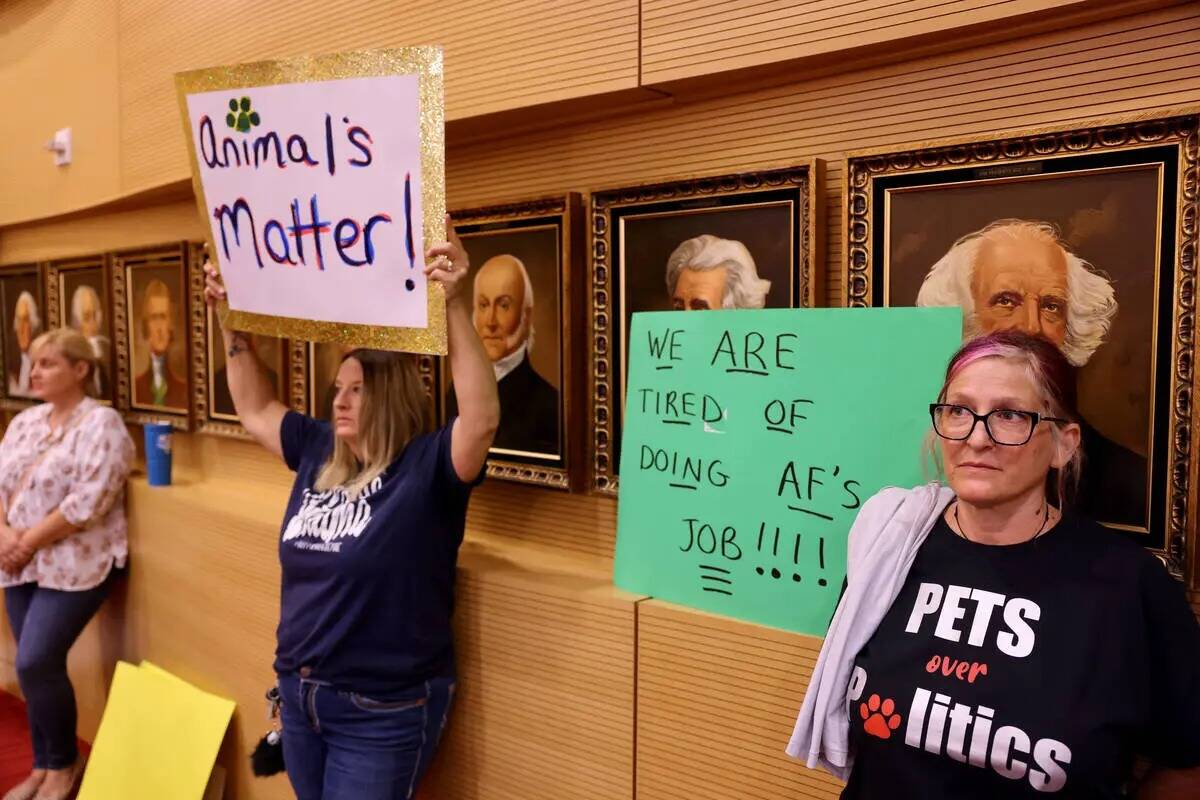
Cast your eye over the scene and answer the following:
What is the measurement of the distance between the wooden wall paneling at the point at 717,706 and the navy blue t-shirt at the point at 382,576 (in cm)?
50

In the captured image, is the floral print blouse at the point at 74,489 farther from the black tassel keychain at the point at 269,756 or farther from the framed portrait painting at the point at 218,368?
the black tassel keychain at the point at 269,756

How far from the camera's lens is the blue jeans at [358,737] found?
2.15m

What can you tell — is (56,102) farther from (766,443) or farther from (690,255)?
(766,443)

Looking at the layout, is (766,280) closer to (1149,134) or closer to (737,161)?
(737,161)

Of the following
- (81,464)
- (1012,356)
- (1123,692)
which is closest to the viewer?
(1123,692)

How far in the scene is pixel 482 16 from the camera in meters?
2.39

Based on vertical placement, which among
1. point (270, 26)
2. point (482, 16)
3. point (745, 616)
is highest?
point (270, 26)

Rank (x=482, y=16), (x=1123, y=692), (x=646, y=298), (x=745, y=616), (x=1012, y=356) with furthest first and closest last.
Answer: (x=482, y=16) → (x=646, y=298) → (x=745, y=616) → (x=1012, y=356) → (x=1123, y=692)

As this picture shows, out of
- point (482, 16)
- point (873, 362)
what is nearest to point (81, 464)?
point (482, 16)

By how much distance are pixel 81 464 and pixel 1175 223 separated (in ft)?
11.3

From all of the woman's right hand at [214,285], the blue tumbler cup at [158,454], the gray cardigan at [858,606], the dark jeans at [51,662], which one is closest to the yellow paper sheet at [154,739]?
the dark jeans at [51,662]

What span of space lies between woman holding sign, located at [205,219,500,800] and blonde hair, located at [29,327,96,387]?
1.80 m

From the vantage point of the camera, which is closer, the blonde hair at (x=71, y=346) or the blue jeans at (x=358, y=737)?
the blue jeans at (x=358, y=737)

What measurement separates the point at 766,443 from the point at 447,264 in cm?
73
